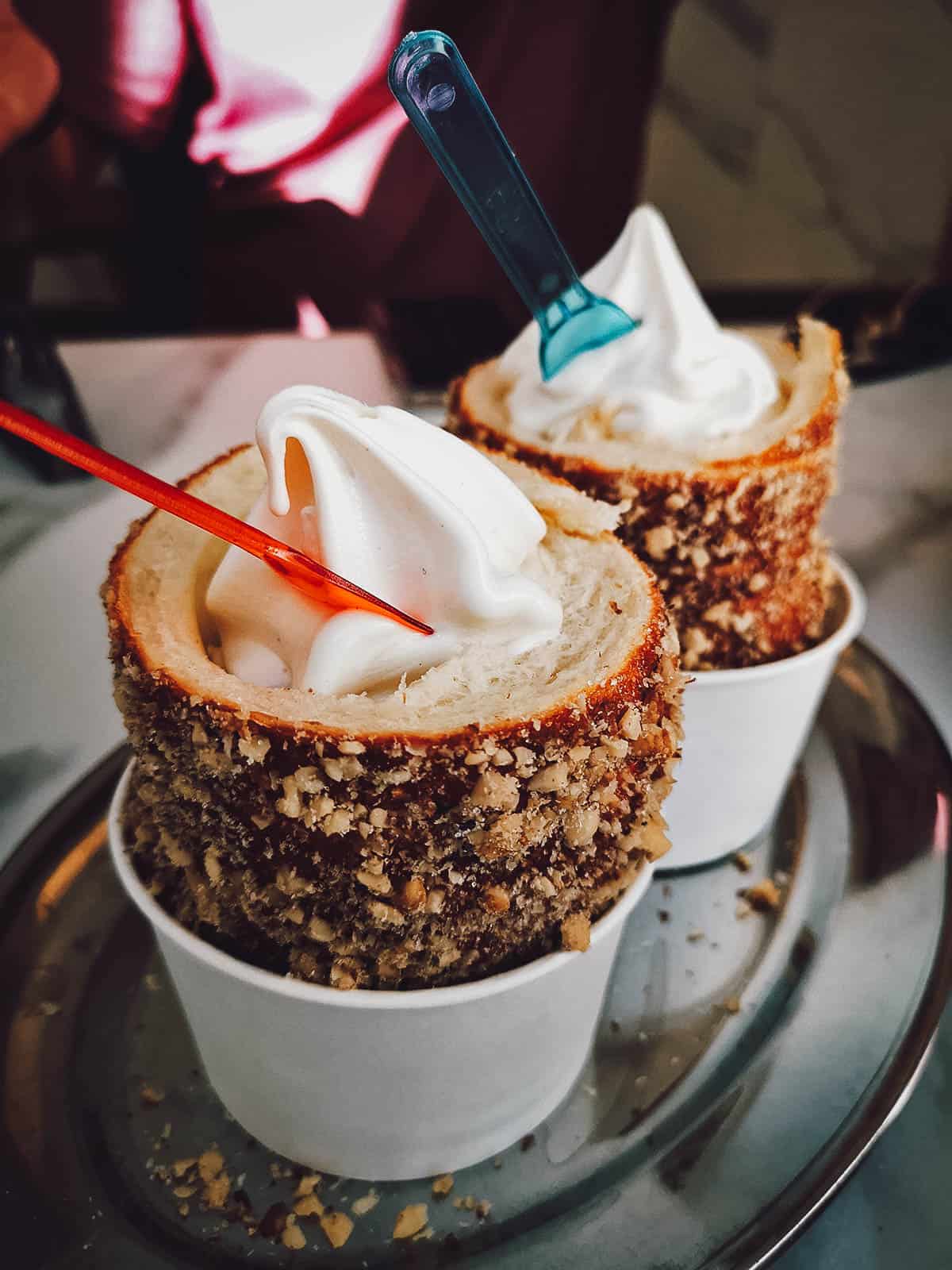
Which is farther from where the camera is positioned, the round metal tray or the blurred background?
the blurred background

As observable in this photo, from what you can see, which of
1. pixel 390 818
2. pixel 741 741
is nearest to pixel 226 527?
pixel 390 818

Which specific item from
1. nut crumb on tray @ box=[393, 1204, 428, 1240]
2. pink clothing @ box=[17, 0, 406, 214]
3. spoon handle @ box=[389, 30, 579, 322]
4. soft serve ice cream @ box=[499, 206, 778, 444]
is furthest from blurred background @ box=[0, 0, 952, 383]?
nut crumb on tray @ box=[393, 1204, 428, 1240]

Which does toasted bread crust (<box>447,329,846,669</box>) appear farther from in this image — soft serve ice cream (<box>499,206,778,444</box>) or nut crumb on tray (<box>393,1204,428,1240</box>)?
nut crumb on tray (<box>393,1204,428,1240</box>)

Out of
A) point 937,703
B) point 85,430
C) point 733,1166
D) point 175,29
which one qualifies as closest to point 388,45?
point 175,29

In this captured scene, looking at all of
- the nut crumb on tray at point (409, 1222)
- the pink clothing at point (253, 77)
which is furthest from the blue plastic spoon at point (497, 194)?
the pink clothing at point (253, 77)

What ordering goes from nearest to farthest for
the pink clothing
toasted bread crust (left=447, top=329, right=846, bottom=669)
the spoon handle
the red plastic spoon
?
the red plastic spoon
the spoon handle
toasted bread crust (left=447, top=329, right=846, bottom=669)
the pink clothing

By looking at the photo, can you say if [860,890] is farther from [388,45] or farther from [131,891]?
[388,45]

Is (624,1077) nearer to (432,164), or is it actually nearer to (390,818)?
(390,818)

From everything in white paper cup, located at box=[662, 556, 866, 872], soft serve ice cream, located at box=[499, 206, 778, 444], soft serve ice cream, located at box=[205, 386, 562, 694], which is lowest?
white paper cup, located at box=[662, 556, 866, 872]
